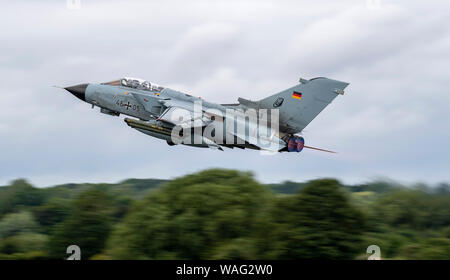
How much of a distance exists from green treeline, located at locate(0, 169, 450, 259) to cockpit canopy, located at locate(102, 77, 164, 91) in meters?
9.37

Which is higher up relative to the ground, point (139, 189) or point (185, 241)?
point (139, 189)

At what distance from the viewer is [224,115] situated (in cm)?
2241

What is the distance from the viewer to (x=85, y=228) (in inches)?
1672

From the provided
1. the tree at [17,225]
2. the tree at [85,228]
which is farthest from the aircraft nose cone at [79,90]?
the tree at [17,225]

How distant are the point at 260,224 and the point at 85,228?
15.4 m

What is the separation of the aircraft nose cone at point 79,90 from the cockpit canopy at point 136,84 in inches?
39.3

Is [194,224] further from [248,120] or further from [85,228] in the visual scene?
[248,120]

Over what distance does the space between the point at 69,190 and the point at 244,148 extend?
188 feet

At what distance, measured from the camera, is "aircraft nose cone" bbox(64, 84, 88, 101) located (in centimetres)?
2494

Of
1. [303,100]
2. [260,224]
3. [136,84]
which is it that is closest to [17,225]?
[260,224]

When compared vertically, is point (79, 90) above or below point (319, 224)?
above

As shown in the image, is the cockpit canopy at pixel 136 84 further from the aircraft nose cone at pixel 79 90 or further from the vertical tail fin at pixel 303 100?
the vertical tail fin at pixel 303 100

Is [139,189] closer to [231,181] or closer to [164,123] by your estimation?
[231,181]
